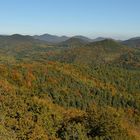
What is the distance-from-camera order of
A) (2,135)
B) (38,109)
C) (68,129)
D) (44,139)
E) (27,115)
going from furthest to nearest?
1. (38,109)
2. (27,115)
3. (68,129)
4. (44,139)
5. (2,135)

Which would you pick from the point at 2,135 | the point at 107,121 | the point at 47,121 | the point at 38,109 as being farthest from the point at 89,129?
the point at 2,135

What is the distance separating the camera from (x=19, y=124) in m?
80.6

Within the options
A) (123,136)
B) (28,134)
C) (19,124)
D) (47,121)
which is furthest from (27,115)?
(123,136)

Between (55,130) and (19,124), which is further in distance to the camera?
(55,130)

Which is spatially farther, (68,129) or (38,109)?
(38,109)

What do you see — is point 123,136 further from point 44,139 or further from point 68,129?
point 44,139

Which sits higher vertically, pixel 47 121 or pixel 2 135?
pixel 2 135

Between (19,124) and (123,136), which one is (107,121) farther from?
(19,124)

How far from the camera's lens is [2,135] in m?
61.5

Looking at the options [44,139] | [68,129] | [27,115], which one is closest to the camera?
[44,139]

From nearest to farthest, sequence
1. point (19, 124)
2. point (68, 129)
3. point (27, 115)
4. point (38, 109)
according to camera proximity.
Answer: point (19, 124) → point (68, 129) → point (27, 115) → point (38, 109)

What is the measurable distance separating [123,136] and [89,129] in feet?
29.3

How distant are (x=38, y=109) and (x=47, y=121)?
33.9 ft

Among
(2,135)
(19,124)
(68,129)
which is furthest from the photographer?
(68,129)
